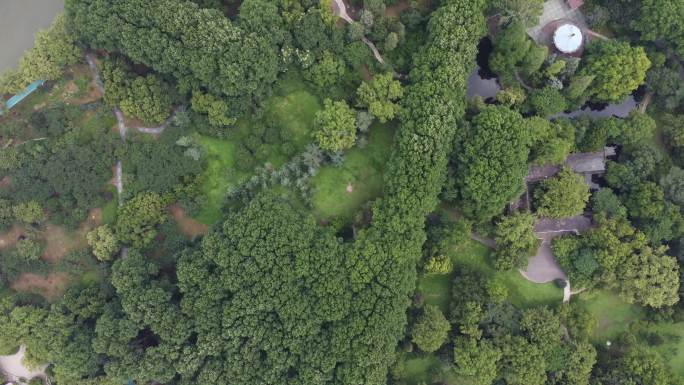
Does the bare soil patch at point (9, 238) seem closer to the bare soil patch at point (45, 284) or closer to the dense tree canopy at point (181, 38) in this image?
the bare soil patch at point (45, 284)

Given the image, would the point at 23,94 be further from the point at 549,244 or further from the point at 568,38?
the point at 549,244

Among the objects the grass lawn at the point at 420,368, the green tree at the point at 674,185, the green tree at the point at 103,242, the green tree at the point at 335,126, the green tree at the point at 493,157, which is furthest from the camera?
the grass lawn at the point at 420,368

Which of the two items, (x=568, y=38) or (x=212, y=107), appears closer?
(x=212, y=107)

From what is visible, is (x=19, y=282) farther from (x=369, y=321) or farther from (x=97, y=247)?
A: (x=369, y=321)

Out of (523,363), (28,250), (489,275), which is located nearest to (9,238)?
(28,250)

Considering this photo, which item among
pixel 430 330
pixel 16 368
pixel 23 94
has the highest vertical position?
pixel 23 94

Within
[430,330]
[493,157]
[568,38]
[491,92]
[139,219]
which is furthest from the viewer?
[491,92]

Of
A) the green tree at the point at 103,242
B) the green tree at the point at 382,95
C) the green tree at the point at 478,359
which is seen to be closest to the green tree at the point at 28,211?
the green tree at the point at 103,242
